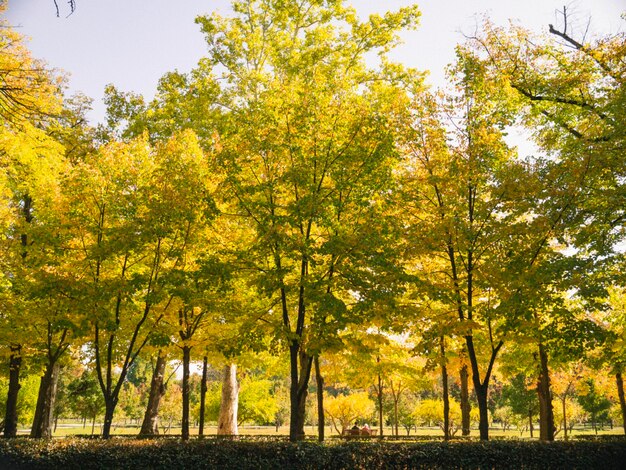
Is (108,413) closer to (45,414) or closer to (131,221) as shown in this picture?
(131,221)

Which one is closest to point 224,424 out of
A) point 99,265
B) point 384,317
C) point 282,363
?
point 282,363

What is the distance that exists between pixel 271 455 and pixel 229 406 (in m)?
11.4

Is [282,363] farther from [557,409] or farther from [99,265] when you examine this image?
[557,409]

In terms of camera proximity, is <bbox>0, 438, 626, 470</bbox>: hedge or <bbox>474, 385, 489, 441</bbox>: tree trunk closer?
<bbox>0, 438, 626, 470</bbox>: hedge

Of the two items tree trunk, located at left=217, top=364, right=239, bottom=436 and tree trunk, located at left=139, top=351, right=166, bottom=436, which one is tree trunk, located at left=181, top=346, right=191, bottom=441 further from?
tree trunk, located at left=139, top=351, right=166, bottom=436

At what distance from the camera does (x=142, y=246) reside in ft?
39.9

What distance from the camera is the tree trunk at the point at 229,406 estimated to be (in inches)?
778

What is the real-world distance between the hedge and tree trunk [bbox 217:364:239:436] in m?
9.98

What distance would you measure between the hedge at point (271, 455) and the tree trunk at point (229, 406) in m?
9.98

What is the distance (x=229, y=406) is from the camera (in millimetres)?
19828

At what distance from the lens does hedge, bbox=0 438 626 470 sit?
9.02 metres

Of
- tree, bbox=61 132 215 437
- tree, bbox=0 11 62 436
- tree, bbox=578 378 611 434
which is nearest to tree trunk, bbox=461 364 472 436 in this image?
tree, bbox=61 132 215 437

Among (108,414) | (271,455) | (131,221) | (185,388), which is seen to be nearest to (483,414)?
(271,455)

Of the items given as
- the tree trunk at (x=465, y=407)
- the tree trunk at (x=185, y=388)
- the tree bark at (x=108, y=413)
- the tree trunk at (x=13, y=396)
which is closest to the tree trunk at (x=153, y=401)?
the tree trunk at (x=13, y=396)
